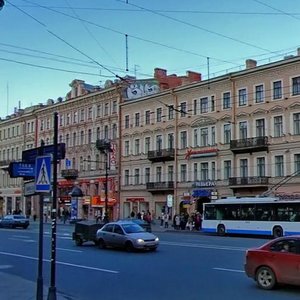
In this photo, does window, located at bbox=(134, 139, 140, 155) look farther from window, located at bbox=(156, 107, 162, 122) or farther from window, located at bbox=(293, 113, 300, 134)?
window, located at bbox=(293, 113, 300, 134)

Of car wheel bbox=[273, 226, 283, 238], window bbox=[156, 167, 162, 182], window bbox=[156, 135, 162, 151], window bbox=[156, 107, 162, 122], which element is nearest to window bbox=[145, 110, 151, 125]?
window bbox=[156, 107, 162, 122]

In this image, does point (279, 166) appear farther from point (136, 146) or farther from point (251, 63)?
point (136, 146)

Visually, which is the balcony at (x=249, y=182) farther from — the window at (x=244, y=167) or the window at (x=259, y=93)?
the window at (x=259, y=93)

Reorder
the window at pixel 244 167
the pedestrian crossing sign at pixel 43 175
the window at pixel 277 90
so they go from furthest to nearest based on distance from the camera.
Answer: the window at pixel 244 167, the window at pixel 277 90, the pedestrian crossing sign at pixel 43 175

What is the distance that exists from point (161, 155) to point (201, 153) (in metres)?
5.66

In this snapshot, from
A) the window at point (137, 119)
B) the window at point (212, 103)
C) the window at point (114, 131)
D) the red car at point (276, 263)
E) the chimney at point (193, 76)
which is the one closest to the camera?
the red car at point (276, 263)

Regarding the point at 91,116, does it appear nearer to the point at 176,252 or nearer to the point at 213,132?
the point at 213,132

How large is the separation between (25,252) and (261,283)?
1506 centimetres

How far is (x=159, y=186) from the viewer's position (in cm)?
5997

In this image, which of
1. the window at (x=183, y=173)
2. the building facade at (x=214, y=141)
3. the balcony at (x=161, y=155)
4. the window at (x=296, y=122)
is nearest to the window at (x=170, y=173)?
the building facade at (x=214, y=141)

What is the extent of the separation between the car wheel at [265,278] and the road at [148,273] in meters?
0.20

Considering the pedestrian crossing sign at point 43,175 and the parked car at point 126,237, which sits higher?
the pedestrian crossing sign at point 43,175

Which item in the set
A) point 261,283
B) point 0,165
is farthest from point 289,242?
point 0,165

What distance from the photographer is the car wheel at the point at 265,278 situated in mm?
13418
